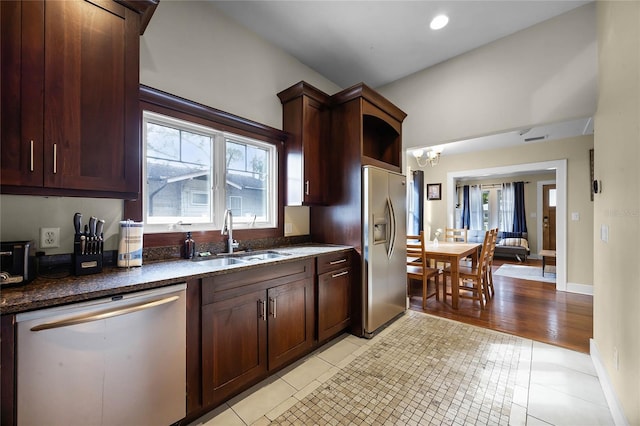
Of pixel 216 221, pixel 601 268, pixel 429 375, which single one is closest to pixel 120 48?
pixel 216 221

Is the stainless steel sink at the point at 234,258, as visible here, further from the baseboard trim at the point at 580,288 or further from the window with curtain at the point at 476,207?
the window with curtain at the point at 476,207

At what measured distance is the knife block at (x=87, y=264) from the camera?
1412 mm

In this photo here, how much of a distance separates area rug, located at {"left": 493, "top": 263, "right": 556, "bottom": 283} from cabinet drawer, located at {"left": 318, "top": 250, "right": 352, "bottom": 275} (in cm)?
441

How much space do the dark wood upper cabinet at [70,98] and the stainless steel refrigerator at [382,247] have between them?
1.94m

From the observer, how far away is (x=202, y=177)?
227 cm

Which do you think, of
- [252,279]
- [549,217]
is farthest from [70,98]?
[549,217]

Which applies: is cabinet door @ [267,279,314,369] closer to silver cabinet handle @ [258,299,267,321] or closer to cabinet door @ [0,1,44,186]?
silver cabinet handle @ [258,299,267,321]

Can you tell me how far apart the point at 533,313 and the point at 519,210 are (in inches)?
214

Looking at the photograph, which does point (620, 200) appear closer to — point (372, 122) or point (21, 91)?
point (372, 122)

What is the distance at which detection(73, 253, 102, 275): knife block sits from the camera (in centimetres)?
141

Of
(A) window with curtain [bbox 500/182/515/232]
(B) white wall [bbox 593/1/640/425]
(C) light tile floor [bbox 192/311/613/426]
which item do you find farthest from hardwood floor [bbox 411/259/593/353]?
(A) window with curtain [bbox 500/182/515/232]

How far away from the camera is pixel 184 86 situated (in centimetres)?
208

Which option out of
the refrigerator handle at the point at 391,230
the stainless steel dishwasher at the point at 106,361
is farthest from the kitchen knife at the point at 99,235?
the refrigerator handle at the point at 391,230

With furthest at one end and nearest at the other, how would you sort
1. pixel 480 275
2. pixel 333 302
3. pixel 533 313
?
pixel 480 275 < pixel 533 313 < pixel 333 302
